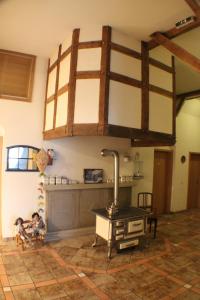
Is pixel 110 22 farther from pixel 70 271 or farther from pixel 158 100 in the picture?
pixel 70 271

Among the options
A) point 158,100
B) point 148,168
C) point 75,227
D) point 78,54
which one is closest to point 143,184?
point 148,168

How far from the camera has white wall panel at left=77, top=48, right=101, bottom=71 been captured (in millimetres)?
3674

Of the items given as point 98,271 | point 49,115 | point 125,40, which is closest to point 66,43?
point 125,40

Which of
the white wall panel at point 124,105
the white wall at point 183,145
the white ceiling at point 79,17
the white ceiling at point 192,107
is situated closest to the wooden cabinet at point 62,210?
the white wall panel at point 124,105

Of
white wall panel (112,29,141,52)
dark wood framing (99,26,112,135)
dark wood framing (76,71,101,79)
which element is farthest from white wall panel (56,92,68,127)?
white wall panel (112,29,141,52)

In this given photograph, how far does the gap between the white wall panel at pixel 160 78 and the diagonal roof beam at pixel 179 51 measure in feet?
1.65

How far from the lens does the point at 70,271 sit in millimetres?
3566

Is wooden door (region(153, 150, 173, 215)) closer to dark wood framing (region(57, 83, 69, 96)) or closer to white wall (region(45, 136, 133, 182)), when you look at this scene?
white wall (region(45, 136, 133, 182))

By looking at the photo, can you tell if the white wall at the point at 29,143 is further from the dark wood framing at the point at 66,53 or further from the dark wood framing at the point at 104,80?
the dark wood framing at the point at 104,80

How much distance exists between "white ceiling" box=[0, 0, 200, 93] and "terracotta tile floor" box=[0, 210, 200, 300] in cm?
388

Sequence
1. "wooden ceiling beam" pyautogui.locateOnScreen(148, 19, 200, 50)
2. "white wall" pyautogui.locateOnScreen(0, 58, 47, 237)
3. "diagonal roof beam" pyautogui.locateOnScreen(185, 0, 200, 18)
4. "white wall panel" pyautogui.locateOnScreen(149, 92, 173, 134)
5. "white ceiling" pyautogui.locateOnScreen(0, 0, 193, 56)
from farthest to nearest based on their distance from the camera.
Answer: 1. "white wall" pyautogui.locateOnScreen(0, 58, 47, 237)
2. "white wall panel" pyautogui.locateOnScreen(149, 92, 173, 134)
3. "wooden ceiling beam" pyautogui.locateOnScreen(148, 19, 200, 50)
4. "white ceiling" pyautogui.locateOnScreen(0, 0, 193, 56)
5. "diagonal roof beam" pyautogui.locateOnScreen(185, 0, 200, 18)

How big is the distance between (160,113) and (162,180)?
350cm

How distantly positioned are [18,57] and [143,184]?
4.40 m

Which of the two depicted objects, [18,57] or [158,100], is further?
[18,57]
